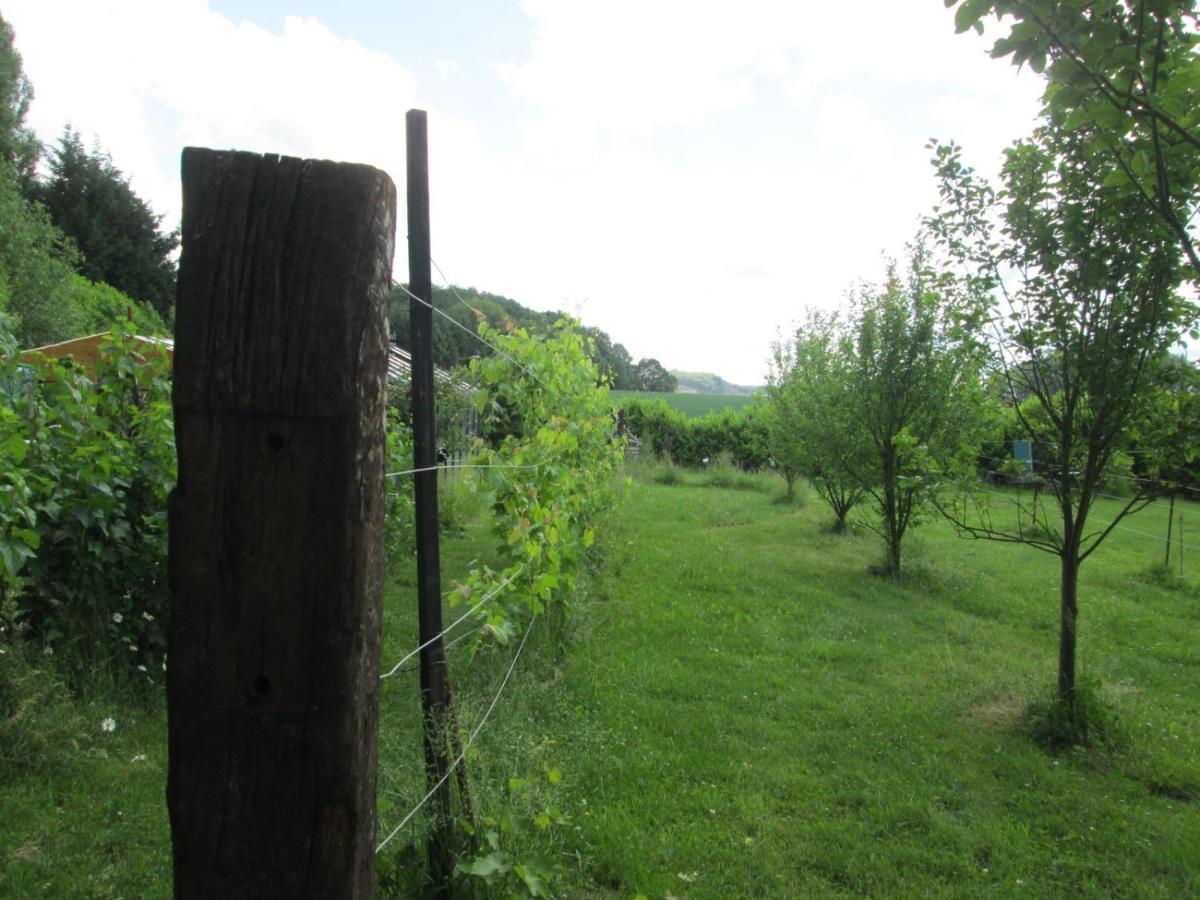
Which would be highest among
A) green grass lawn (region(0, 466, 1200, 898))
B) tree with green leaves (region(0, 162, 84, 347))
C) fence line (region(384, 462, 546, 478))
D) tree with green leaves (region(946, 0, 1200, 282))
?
tree with green leaves (region(0, 162, 84, 347))

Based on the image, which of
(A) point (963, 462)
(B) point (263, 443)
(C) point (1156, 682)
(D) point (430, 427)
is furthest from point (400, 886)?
(C) point (1156, 682)

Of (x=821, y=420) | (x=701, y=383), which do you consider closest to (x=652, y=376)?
(x=701, y=383)

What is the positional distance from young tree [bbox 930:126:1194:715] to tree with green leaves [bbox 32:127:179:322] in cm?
3051

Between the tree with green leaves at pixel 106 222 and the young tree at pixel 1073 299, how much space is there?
1201 inches

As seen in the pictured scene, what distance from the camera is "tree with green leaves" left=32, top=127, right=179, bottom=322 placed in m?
30.2

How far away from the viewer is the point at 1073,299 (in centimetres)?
476

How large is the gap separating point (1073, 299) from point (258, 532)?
4.99 metres

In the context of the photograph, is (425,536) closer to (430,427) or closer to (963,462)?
(430,427)

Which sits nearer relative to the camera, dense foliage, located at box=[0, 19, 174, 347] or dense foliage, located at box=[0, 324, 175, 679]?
dense foliage, located at box=[0, 324, 175, 679]

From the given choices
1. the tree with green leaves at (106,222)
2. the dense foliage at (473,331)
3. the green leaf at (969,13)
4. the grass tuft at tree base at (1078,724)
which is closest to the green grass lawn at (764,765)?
the grass tuft at tree base at (1078,724)

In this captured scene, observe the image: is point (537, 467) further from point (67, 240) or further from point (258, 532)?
point (67, 240)

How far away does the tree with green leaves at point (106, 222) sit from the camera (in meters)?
30.2

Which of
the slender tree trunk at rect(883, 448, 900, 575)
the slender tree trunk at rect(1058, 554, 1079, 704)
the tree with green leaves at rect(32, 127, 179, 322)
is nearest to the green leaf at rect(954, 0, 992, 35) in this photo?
the slender tree trunk at rect(1058, 554, 1079, 704)

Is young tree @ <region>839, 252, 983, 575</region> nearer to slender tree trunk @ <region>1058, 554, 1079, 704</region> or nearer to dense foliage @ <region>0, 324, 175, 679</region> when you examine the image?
slender tree trunk @ <region>1058, 554, 1079, 704</region>
